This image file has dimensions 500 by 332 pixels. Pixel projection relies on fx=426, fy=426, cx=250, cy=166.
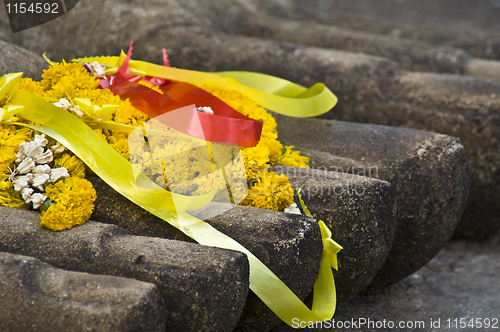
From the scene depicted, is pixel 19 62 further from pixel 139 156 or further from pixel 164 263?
pixel 164 263

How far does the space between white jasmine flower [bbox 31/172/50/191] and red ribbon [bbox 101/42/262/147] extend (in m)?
0.28

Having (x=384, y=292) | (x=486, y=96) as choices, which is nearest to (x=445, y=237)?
(x=384, y=292)

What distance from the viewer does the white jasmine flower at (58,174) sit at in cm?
93

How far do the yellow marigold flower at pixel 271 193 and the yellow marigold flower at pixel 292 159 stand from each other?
0.18 metres

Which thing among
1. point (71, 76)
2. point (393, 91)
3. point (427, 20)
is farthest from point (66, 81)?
point (427, 20)

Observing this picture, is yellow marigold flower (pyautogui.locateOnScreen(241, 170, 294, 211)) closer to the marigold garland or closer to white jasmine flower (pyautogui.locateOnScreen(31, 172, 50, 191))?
the marigold garland

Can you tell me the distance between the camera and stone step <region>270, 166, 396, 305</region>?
3.47 ft

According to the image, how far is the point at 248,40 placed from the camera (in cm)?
197

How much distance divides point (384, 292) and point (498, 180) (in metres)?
0.62

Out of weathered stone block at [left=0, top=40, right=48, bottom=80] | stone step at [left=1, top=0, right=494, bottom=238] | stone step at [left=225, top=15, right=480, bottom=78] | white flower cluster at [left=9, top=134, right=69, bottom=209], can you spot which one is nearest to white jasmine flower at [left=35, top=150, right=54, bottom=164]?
white flower cluster at [left=9, top=134, right=69, bottom=209]

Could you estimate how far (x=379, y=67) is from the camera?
177cm

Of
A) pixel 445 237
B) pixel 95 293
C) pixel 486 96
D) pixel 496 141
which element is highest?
pixel 486 96

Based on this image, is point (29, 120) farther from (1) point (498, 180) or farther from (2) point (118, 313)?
(1) point (498, 180)

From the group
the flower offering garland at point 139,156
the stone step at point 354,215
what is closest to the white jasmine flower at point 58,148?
the flower offering garland at point 139,156
